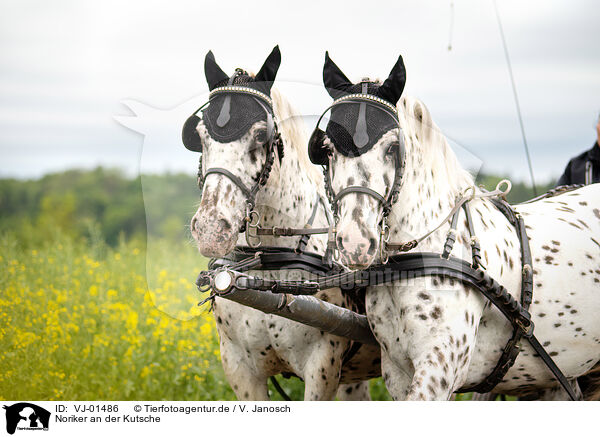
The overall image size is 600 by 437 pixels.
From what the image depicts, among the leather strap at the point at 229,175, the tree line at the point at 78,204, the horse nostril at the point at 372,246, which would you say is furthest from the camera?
the tree line at the point at 78,204

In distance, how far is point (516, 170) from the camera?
2957 mm

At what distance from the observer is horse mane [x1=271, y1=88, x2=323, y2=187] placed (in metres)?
2.70

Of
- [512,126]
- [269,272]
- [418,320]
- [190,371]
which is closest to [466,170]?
[512,126]

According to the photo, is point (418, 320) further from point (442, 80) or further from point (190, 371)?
point (190, 371)

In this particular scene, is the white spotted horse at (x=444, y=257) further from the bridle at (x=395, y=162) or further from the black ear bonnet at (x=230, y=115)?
the black ear bonnet at (x=230, y=115)

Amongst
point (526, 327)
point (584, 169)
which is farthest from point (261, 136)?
point (584, 169)

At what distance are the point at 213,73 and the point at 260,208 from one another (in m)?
0.63

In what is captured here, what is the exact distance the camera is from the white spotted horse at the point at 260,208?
7.83 feet

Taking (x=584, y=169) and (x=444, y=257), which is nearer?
(x=444, y=257)

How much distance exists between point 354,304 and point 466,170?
83cm

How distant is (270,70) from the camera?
8.35 feet

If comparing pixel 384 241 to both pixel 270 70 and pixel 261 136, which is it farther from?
pixel 270 70

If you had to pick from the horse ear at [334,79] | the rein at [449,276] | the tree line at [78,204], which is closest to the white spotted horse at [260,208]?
the rein at [449,276]
